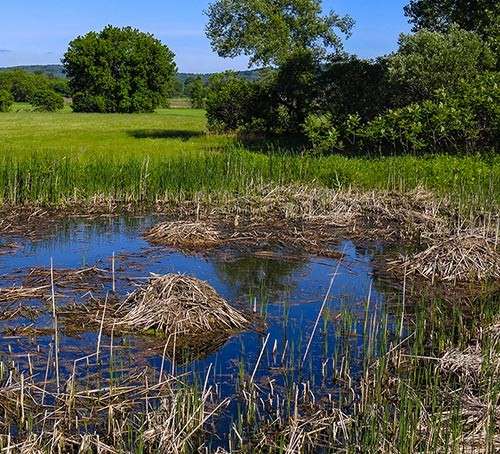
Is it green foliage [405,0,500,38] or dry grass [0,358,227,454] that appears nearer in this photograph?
dry grass [0,358,227,454]

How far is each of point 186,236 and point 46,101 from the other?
224 feet

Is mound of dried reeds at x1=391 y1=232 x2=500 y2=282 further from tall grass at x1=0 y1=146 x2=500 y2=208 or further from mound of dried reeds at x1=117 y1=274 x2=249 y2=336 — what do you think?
tall grass at x1=0 y1=146 x2=500 y2=208

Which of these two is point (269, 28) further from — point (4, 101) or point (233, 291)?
point (4, 101)

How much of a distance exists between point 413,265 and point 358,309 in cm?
171

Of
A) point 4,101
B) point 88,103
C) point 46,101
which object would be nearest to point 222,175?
point 88,103

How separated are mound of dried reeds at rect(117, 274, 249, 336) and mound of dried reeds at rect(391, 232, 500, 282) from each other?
284 centimetres

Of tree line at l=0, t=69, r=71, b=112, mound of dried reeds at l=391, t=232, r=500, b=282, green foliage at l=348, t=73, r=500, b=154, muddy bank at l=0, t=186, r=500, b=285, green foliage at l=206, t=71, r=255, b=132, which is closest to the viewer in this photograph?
mound of dried reeds at l=391, t=232, r=500, b=282

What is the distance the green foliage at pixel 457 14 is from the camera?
845 inches

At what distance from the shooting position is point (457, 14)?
2288cm

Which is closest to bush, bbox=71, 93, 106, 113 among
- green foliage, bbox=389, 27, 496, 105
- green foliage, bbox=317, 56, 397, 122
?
green foliage, bbox=317, 56, 397, 122

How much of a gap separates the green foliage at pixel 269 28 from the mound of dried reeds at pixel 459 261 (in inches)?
744

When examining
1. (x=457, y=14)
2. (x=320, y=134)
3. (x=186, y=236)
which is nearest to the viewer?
(x=186, y=236)

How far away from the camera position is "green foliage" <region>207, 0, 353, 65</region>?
2811 centimetres

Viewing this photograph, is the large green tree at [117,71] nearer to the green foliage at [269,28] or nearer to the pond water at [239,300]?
the green foliage at [269,28]
